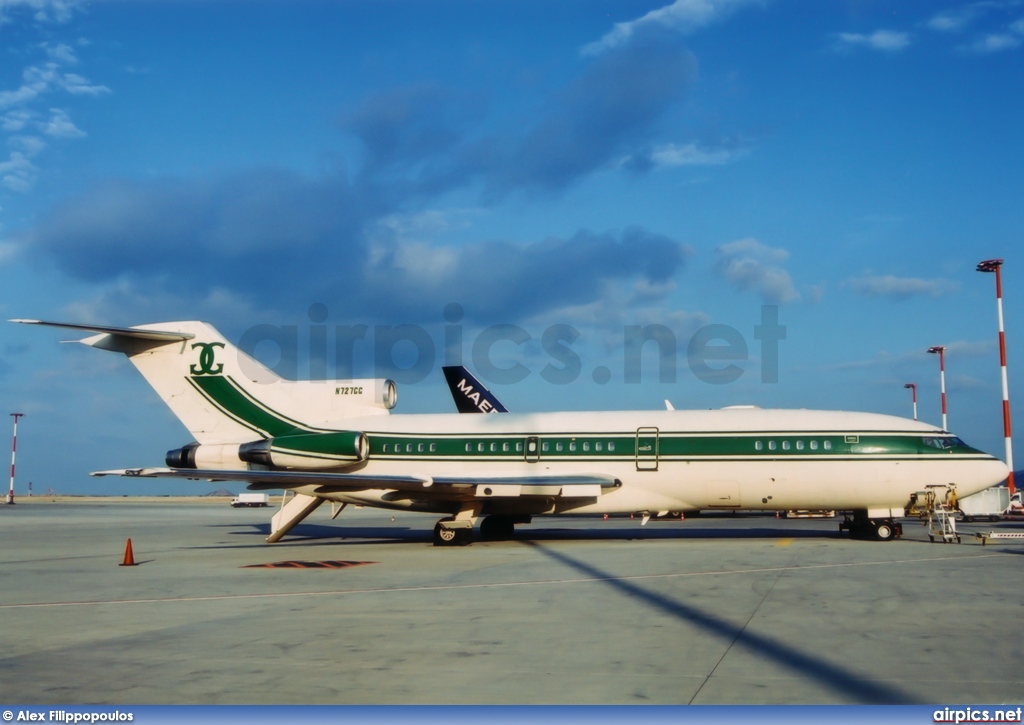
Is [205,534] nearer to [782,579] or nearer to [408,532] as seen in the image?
[408,532]

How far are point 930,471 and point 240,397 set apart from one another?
1929 centimetres

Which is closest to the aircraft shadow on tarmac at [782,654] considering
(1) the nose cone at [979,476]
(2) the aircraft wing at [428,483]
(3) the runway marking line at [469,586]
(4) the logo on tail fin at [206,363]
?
(3) the runway marking line at [469,586]

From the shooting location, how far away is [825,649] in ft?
29.2

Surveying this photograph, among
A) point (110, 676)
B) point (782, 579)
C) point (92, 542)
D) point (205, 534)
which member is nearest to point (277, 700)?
point (110, 676)

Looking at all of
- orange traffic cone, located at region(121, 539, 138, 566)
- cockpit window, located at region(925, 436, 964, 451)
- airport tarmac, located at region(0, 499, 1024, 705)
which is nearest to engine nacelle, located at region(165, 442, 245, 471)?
airport tarmac, located at region(0, 499, 1024, 705)

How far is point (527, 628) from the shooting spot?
34.2 ft

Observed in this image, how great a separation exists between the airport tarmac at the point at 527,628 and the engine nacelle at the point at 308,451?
12.2 ft

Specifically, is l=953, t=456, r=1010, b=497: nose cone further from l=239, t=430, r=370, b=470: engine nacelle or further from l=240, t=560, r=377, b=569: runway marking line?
l=239, t=430, r=370, b=470: engine nacelle

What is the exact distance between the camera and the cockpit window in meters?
22.3

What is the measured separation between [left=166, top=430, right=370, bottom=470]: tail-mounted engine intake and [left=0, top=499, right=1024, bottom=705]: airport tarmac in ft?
12.3

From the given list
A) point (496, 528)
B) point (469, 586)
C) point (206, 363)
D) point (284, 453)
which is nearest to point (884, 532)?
point (496, 528)

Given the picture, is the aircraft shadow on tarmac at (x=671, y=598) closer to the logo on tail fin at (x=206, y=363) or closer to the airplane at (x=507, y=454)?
the airplane at (x=507, y=454)

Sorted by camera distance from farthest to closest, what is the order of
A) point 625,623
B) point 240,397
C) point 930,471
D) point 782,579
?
1. point 240,397
2. point 930,471
3. point 782,579
4. point 625,623

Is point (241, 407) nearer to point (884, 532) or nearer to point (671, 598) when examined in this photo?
point (671, 598)
